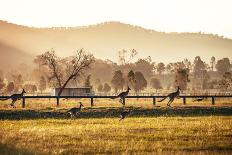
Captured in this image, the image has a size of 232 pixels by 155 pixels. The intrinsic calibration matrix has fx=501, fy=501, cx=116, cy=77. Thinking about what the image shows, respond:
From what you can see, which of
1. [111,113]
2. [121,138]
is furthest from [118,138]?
[111,113]

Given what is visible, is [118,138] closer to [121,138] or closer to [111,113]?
[121,138]

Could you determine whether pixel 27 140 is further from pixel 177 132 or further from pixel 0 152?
pixel 177 132

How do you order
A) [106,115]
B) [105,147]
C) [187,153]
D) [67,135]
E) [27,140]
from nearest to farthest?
[187,153] → [105,147] → [27,140] → [67,135] → [106,115]

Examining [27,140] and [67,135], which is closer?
[27,140]

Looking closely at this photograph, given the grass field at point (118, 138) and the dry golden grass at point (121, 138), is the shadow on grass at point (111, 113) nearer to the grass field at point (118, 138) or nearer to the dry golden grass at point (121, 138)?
the grass field at point (118, 138)

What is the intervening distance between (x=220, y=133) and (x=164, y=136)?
3.75 m

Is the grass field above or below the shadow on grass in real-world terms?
below

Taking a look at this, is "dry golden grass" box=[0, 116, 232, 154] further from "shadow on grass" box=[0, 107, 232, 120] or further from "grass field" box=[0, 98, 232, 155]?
"shadow on grass" box=[0, 107, 232, 120]

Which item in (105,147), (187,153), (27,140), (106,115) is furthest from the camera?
(106,115)

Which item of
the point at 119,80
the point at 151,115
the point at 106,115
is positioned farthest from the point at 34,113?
the point at 119,80

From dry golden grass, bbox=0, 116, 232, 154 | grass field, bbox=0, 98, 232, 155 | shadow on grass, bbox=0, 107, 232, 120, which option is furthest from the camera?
shadow on grass, bbox=0, 107, 232, 120

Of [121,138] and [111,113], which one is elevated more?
[111,113]

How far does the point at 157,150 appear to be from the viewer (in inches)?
995

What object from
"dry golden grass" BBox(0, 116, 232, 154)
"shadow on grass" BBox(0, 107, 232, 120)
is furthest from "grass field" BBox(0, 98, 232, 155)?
"shadow on grass" BBox(0, 107, 232, 120)
